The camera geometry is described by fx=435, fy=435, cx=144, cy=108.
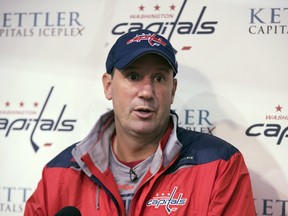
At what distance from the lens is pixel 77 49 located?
5.48 feet

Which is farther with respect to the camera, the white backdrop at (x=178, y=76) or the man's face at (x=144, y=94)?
the white backdrop at (x=178, y=76)

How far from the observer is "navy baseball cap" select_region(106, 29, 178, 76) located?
122 cm

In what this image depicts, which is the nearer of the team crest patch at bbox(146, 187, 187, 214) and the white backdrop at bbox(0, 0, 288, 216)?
the team crest patch at bbox(146, 187, 187, 214)

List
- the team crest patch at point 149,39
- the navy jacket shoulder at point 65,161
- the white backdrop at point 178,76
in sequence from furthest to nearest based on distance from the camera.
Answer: the white backdrop at point 178,76 → the navy jacket shoulder at point 65,161 → the team crest patch at point 149,39

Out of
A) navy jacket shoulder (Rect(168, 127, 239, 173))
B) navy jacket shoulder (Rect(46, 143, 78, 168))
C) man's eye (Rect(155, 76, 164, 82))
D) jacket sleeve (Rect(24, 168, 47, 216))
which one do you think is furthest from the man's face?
jacket sleeve (Rect(24, 168, 47, 216))

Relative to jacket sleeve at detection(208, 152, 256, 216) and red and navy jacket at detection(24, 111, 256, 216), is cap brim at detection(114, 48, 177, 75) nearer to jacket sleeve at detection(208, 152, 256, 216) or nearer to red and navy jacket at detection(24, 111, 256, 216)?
red and navy jacket at detection(24, 111, 256, 216)

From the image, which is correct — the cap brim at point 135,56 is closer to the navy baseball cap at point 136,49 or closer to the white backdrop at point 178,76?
the navy baseball cap at point 136,49

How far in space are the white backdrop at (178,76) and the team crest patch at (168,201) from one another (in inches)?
15.4

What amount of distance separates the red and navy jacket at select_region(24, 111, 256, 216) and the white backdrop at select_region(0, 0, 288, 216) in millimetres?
258

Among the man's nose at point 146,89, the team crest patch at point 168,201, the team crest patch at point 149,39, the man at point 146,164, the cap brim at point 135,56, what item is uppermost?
the team crest patch at point 149,39

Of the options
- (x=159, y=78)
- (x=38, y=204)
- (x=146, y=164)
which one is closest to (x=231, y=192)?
(x=146, y=164)

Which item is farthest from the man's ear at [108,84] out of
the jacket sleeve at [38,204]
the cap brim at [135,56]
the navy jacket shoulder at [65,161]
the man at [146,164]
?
the jacket sleeve at [38,204]

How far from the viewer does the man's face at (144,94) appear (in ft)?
4.08

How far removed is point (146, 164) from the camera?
1.32 m
